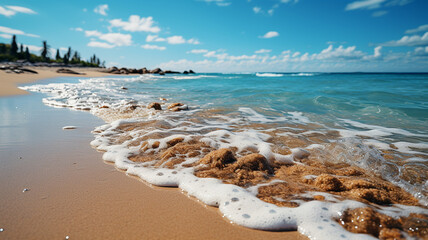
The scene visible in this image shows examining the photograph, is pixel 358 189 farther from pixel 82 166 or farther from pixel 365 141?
pixel 82 166

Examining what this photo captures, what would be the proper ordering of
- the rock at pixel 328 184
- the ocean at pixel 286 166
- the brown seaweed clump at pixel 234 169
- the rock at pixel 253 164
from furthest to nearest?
the rock at pixel 253 164 → the brown seaweed clump at pixel 234 169 → the rock at pixel 328 184 → the ocean at pixel 286 166

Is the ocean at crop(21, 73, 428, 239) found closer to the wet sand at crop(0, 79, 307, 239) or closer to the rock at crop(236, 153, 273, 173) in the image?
the rock at crop(236, 153, 273, 173)

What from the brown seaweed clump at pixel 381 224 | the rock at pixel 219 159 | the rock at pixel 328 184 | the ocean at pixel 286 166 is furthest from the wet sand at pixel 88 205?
the rock at pixel 328 184

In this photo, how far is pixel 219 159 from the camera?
8.71ft

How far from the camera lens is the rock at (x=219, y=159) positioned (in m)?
2.61

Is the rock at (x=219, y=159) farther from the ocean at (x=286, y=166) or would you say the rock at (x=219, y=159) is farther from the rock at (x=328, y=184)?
the rock at (x=328, y=184)

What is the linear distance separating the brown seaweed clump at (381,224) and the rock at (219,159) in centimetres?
129

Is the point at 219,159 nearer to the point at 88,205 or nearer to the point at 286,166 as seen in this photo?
the point at 286,166

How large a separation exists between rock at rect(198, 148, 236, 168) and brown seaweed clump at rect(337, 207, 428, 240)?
1.29 metres

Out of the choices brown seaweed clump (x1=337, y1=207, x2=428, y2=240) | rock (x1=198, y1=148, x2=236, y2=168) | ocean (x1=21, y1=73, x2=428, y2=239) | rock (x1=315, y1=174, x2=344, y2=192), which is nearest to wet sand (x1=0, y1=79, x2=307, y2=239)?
ocean (x1=21, y1=73, x2=428, y2=239)

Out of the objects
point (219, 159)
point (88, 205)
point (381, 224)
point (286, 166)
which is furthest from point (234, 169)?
point (88, 205)

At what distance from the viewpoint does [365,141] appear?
386cm

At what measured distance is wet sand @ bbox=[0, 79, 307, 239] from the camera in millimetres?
1526

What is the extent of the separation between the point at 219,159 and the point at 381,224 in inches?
63.2
